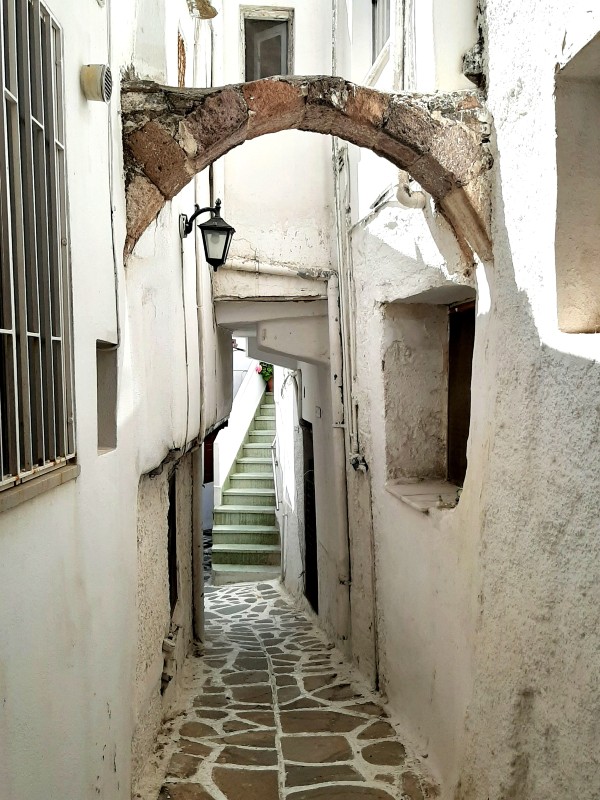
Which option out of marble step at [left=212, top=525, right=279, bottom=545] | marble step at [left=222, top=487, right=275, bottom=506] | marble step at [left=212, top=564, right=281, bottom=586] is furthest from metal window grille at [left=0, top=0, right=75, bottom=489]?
marble step at [left=222, top=487, right=275, bottom=506]

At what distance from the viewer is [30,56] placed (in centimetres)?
226

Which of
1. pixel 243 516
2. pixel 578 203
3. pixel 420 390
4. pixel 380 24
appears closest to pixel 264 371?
pixel 243 516

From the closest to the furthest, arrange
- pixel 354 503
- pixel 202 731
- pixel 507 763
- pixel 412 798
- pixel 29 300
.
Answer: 1. pixel 29 300
2. pixel 507 763
3. pixel 412 798
4. pixel 202 731
5. pixel 354 503

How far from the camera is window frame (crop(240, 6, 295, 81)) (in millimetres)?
7453

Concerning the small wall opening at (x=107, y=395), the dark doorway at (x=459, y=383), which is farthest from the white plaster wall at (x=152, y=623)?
the dark doorway at (x=459, y=383)

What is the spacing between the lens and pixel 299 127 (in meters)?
4.06

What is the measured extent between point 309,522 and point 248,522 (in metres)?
3.55

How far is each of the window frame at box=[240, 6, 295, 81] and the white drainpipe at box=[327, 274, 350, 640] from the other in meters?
2.42

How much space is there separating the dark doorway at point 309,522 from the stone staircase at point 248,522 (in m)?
2.58

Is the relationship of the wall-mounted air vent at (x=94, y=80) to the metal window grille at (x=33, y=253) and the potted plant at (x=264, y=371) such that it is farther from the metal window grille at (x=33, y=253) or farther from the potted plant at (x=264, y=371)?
the potted plant at (x=264, y=371)

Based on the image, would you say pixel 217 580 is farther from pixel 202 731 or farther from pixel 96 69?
pixel 96 69

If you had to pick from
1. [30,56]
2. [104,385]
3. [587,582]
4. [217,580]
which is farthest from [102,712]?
[217,580]

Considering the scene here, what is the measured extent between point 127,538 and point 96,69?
6.94ft

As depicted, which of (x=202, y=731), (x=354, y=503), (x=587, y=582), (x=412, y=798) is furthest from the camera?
(x=354, y=503)
